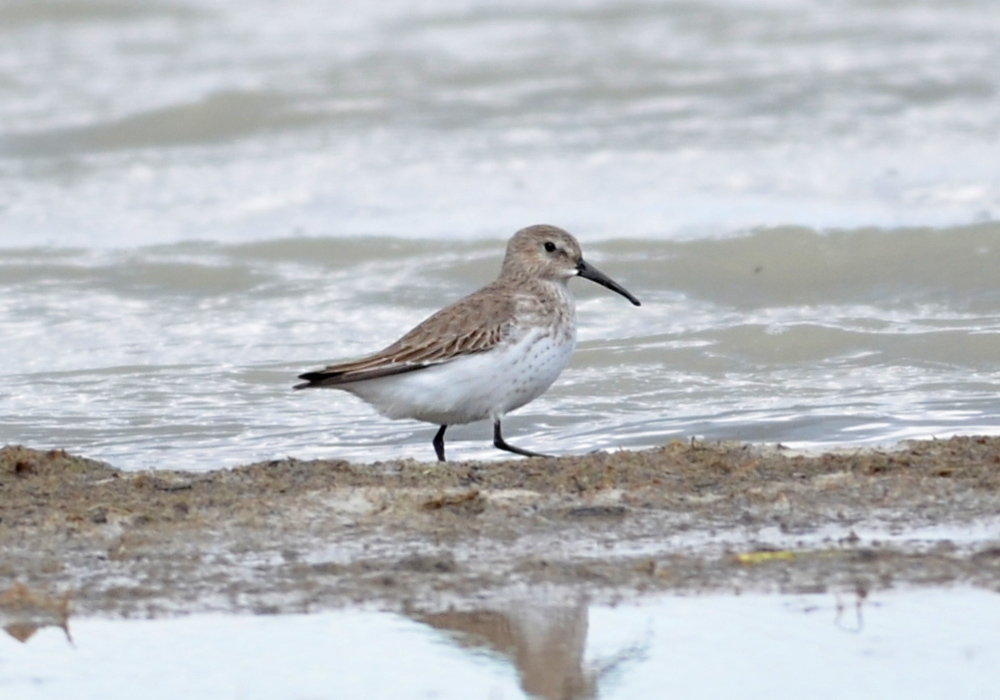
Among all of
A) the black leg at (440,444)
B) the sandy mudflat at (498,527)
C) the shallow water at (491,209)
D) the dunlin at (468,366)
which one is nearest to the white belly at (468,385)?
the dunlin at (468,366)

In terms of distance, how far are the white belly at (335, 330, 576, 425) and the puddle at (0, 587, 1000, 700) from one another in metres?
2.11

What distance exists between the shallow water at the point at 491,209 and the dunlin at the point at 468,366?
668mm

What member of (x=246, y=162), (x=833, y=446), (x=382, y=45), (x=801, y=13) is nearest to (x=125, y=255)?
(x=246, y=162)

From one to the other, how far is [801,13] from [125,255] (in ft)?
34.3

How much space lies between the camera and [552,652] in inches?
168

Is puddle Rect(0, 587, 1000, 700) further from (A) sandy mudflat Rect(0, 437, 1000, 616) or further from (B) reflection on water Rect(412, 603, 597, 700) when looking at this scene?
(A) sandy mudflat Rect(0, 437, 1000, 616)

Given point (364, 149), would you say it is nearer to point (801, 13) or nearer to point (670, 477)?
point (801, 13)

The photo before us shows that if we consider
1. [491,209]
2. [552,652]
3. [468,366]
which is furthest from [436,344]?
[491,209]

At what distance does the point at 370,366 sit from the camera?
21.7 ft

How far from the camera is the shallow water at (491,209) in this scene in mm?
8148

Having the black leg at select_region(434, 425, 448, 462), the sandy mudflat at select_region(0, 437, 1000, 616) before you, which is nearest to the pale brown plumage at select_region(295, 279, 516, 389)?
the black leg at select_region(434, 425, 448, 462)

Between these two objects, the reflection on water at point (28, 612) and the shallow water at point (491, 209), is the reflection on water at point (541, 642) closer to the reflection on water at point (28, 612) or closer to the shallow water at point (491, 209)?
the reflection on water at point (28, 612)

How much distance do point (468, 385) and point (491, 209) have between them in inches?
242

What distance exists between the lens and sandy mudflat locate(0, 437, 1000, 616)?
185 inches
